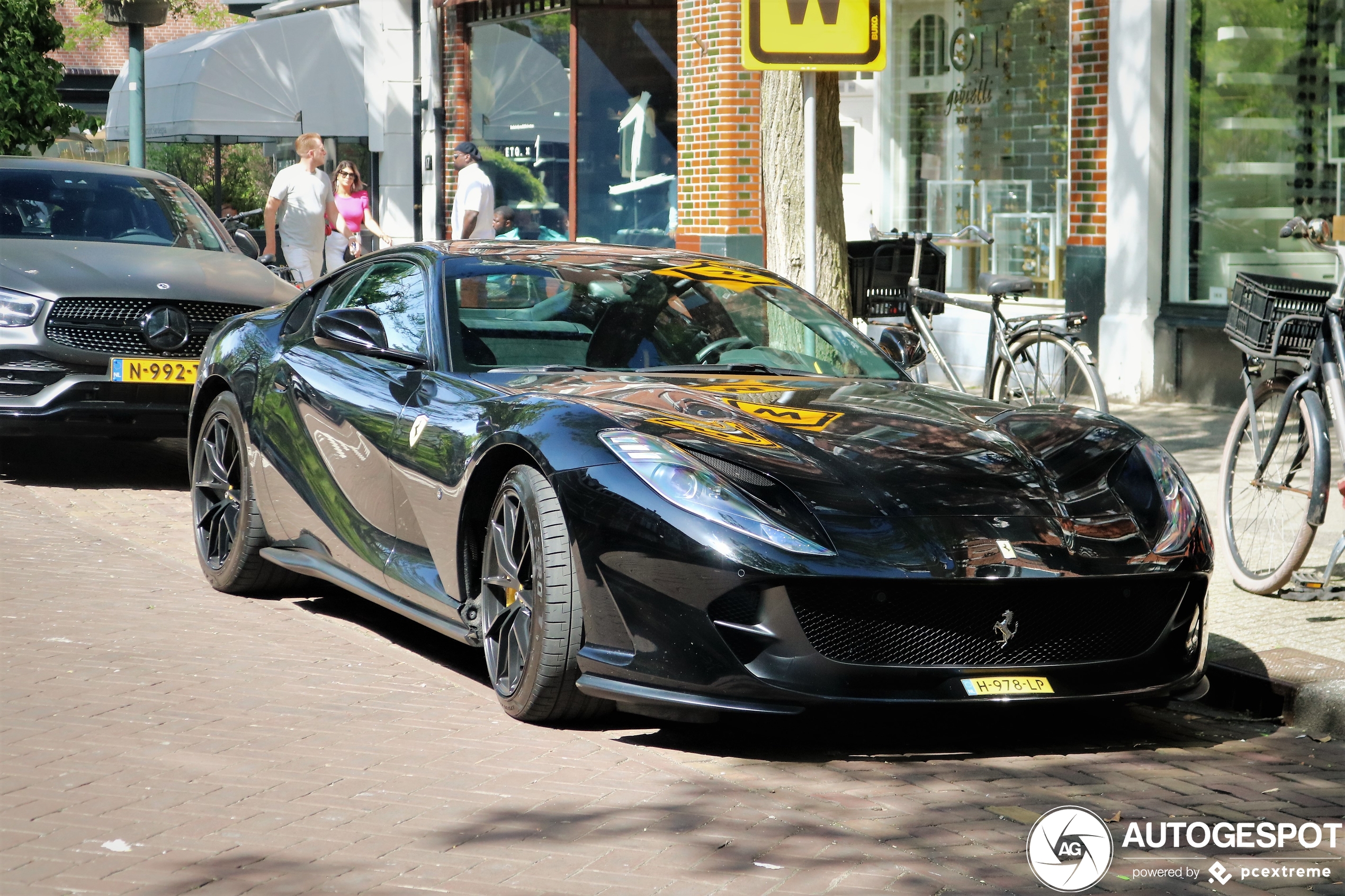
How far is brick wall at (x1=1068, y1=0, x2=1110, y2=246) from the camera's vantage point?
13.5 m

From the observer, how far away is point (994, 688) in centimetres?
467

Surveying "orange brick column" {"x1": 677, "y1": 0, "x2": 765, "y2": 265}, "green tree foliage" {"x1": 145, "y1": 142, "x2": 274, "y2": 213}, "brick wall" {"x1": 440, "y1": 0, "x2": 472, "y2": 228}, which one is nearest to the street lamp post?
"brick wall" {"x1": 440, "y1": 0, "x2": 472, "y2": 228}

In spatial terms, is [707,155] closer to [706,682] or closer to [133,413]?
[133,413]

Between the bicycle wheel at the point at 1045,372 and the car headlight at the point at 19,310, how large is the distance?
17.2ft

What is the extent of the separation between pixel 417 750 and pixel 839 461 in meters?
1.39

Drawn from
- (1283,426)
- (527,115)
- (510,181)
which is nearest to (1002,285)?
(1283,426)

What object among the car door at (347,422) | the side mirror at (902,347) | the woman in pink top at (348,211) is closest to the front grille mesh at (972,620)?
the side mirror at (902,347)

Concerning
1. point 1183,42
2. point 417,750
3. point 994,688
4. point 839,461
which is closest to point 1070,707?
point 994,688

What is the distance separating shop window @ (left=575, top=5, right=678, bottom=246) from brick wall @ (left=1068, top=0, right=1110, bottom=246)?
19.2ft

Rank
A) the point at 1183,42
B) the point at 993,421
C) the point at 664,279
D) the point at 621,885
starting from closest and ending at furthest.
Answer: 1. the point at 621,885
2. the point at 993,421
3. the point at 664,279
4. the point at 1183,42

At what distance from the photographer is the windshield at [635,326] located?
5844 millimetres

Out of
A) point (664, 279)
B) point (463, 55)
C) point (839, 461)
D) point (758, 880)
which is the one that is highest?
point (463, 55)

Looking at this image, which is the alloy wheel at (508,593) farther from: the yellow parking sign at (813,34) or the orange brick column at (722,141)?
the orange brick column at (722,141)

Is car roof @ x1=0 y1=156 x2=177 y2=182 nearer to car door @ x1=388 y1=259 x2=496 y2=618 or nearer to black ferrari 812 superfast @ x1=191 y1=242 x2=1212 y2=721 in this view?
black ferrari 812 superfast @ x1=191 y1=242 x2=1212 y2=721
